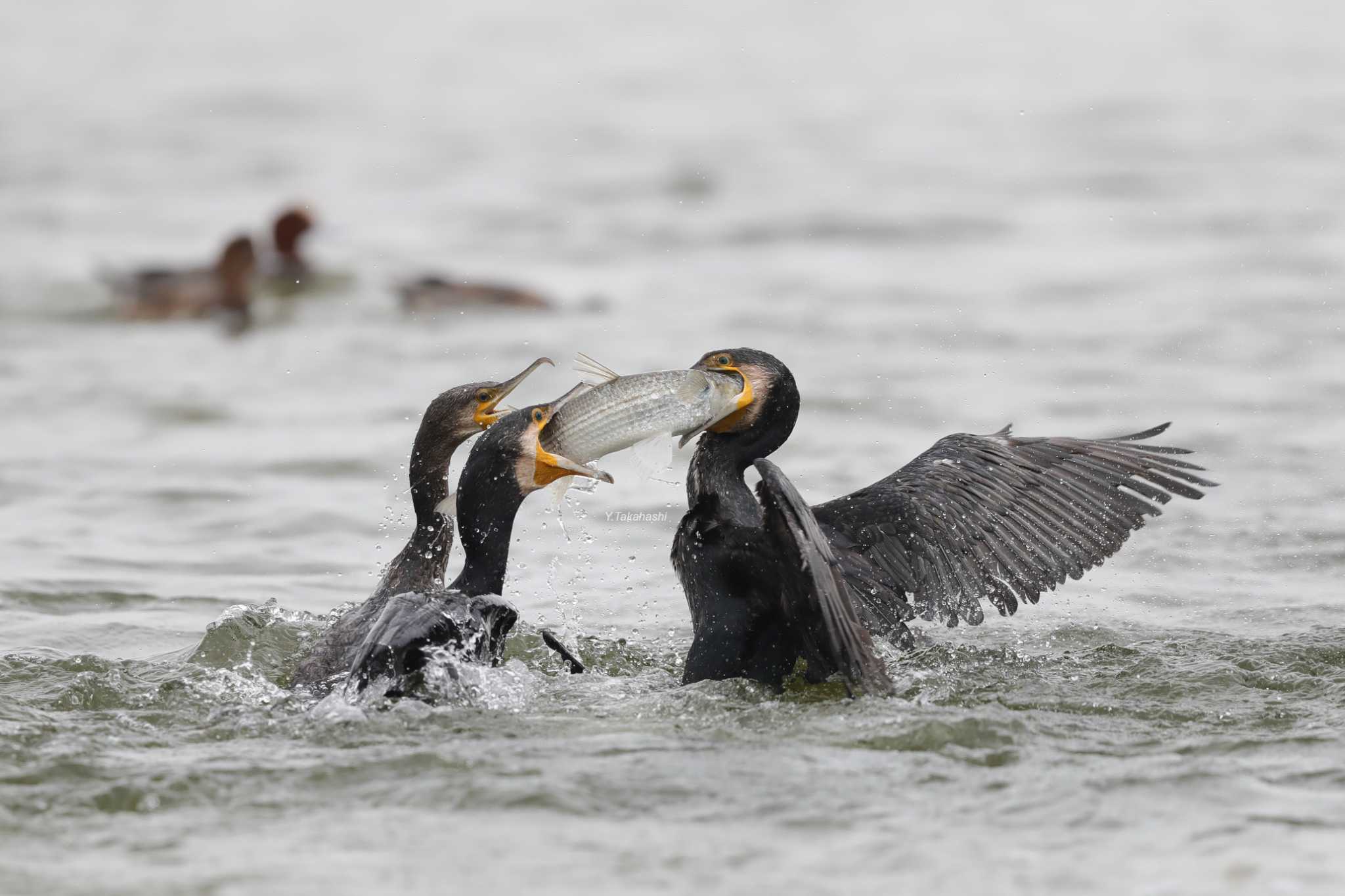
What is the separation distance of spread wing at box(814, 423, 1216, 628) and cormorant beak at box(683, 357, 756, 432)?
58cm

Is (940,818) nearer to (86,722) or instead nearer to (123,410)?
(86,722)

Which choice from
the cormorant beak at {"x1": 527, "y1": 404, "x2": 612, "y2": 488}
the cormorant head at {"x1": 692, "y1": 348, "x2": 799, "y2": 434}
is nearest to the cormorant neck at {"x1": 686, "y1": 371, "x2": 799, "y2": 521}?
the cormorant head at {"x1": 692, "y1": 348, "x2": 799, "y2": 434}

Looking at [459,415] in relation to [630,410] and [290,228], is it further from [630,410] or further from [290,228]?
[290,228]

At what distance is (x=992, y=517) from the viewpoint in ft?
24.2

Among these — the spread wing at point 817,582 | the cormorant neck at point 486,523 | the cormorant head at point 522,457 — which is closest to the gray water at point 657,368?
the spread wing at point 817,582

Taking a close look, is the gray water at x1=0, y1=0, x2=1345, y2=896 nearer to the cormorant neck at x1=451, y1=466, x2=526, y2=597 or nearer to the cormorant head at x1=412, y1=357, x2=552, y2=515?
the cormorant neck at x1=451, y1=466, x2=526, y2=597

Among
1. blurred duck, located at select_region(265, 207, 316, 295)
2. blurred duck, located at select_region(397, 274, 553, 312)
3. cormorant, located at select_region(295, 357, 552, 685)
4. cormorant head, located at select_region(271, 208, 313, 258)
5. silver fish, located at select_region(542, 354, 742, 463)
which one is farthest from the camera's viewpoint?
blurred duck, located at select_region(265, 207, 316, 295)

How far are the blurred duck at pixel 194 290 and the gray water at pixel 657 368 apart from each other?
195 mm

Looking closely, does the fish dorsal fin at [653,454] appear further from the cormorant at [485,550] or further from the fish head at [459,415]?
the fish head at [459,415]

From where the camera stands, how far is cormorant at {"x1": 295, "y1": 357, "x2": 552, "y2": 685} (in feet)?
23.2

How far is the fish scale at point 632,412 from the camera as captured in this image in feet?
21.5

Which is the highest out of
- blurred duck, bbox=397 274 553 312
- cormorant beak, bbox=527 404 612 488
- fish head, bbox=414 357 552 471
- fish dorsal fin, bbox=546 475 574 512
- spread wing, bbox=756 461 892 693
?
blurred duck, bbox=397 274 553 312

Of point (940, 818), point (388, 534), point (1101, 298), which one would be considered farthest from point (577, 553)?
point (1101, 298)

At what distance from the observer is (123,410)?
40.9ft
